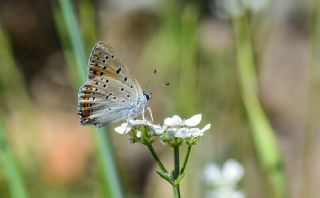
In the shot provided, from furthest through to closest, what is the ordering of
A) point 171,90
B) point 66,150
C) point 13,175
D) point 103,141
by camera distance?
point 66,150 < point 171,90 < point 13,175 < point 103,141

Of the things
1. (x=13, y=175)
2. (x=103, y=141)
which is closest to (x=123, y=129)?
(x=103, y=141)

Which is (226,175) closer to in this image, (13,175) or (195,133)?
(13,175)

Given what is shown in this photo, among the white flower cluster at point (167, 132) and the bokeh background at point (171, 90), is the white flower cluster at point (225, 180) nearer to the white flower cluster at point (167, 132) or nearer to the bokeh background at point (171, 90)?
the bokeh background at point (171, 90)

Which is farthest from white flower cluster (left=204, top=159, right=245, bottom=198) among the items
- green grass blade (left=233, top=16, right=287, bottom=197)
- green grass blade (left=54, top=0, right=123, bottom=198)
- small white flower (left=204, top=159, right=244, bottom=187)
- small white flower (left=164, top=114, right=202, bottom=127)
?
small white flower (left=164, top=114, right=202, bottom=127)

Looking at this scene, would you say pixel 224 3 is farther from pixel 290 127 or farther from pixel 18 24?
pixel 18 24

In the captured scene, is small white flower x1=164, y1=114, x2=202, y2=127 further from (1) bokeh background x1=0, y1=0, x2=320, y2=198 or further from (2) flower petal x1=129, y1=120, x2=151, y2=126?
(1) bokeh background x1=0, y1=0, x2=320, y2=198

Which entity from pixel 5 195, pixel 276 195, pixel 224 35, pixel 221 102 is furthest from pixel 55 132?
pixel 276 195
